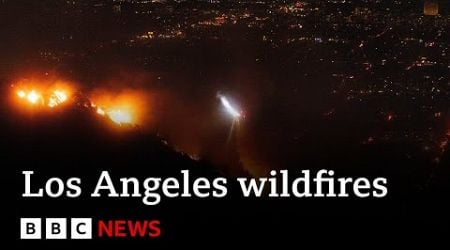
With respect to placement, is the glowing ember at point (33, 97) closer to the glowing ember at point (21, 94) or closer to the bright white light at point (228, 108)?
the glowing ember at point (21, 94)

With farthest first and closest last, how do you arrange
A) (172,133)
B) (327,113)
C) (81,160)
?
1. (327,113)
2. (172,133)
3. (81,160)

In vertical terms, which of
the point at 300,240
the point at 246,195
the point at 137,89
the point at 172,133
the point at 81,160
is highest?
the point at 137,89

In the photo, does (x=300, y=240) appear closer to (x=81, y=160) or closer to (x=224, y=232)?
(x=224, y=232)

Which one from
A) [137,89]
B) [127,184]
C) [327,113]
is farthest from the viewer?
[137,89]

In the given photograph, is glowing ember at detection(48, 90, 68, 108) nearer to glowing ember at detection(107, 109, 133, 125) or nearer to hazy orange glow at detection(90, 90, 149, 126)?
glowing ember at detection(107, 109, 133, 125)

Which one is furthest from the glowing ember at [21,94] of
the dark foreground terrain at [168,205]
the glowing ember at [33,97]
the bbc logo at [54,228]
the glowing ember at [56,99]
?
the bbc logo at [54,228]

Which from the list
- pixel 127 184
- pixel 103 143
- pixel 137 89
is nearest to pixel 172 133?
pixel 137 89
